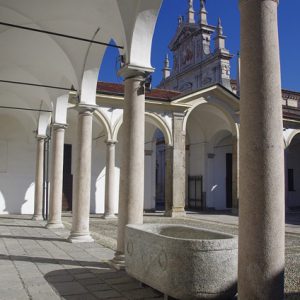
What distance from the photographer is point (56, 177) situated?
455 inches

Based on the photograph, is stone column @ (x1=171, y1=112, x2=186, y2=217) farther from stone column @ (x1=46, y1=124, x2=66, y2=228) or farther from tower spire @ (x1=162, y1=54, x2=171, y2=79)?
tower spire @ (x1=162, y1=54, x2=171, y2=79)

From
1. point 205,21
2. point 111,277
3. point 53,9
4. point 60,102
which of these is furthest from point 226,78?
point 111,277

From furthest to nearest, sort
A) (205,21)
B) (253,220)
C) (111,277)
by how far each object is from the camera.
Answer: (205,21)
(111,277)
(253,220)

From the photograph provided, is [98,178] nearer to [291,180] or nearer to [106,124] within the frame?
[106,124]

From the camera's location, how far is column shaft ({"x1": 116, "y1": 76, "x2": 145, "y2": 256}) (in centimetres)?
→ 638

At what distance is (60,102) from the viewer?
1191 cm

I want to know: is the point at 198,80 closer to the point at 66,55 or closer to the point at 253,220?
the point at 66,55

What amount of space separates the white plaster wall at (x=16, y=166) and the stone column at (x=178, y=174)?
270 inches

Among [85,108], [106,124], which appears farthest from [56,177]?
[106,124]

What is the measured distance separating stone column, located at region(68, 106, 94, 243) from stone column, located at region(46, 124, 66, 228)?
2533mm

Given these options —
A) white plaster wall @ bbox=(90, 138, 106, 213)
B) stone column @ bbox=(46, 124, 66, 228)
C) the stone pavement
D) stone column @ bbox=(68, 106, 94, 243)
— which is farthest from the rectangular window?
the stone pavement

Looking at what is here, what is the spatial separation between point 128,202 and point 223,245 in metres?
2.38

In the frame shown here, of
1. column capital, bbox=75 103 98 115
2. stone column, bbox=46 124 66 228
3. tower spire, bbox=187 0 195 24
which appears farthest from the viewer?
tower spire, bbox=187 0 195 24

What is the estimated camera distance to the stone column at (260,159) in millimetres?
3344
